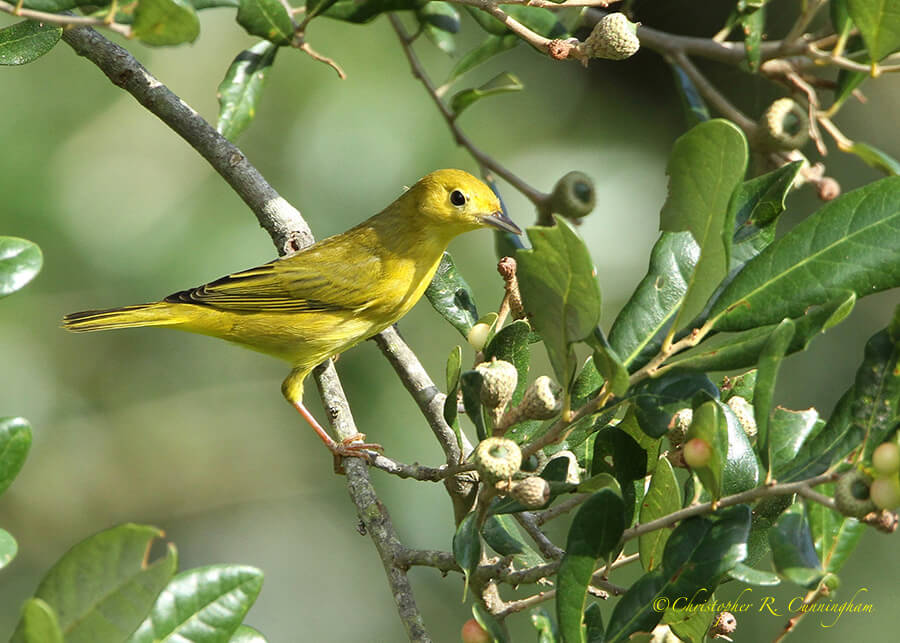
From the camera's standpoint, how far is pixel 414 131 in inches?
215

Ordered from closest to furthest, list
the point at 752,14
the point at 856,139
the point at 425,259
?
1. the point at 752,14
2. the point at 425,259
3. the point at 856,139

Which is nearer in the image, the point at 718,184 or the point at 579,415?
the point at 718,184

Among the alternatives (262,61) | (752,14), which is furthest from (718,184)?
(262,61)

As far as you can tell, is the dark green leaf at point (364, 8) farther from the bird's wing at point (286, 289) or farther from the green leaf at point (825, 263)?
the green leaf at point (825, 263)

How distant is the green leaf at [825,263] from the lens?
180cm

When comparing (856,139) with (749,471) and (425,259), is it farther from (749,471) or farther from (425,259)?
(749,471)

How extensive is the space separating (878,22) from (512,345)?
1.50 m

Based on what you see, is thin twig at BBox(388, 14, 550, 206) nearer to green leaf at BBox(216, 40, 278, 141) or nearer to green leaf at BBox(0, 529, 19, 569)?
green leaf at BBox(216, 40, 278, 141)

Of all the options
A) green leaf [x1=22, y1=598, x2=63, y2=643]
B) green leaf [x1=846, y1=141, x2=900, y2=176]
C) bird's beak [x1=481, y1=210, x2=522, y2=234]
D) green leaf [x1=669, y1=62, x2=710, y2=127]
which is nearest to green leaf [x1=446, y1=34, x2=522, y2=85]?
bird's beak [x1=481, y1=210, x2=522, y2=234]

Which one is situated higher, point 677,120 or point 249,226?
point 677,120

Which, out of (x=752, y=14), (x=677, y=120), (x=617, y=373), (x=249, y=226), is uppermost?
(x=752, y=14)

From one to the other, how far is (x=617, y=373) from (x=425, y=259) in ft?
9.72

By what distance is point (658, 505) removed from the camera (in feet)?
6.93

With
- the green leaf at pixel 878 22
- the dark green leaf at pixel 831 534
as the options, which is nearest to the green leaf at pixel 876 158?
the green leaf at pixel 878 22
